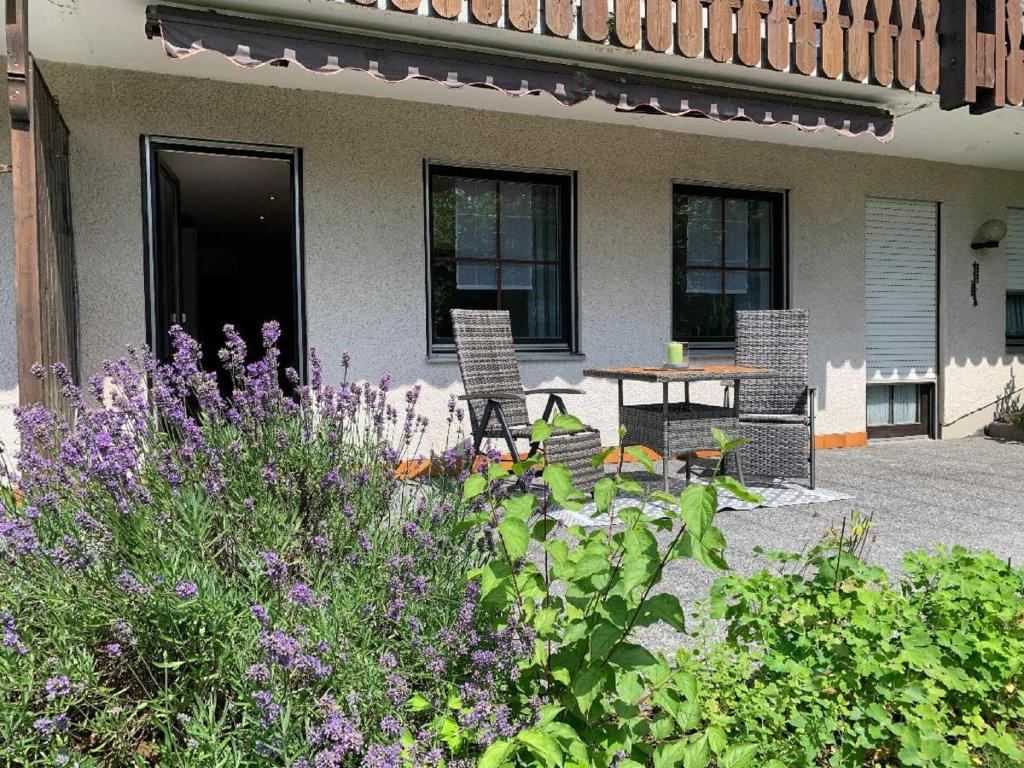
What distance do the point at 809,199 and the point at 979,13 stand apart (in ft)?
6.47

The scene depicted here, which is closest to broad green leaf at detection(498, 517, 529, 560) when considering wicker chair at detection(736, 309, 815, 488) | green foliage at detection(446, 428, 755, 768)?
green foliage at detection(446, 428, 755, 768)

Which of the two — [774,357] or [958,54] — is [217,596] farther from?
[958,54]

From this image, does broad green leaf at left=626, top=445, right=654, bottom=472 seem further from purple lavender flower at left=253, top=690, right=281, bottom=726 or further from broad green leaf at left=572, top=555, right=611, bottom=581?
purple lavender flower at left=253, top=690, right=281, bottom=726

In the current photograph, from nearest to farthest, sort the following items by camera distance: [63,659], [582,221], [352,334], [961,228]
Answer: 1. [63,659]
2. [352,334]
3. [582,221]
4. [961,228]

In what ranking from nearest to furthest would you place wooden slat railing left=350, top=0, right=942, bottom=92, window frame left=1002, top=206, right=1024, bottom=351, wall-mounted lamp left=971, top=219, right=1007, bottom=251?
wooden slat railing left=350, top=0, right=942, bottom=92 < wall-mounted lamp left=971, top=219, right=1007, bottom=251 < window frame left=1002, top=206, right=1024, bottom=351

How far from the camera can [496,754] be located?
1.18m

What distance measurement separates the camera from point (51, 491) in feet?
5.61

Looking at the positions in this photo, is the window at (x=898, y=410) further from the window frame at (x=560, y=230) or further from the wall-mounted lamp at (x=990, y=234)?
the window frame at (x=560, y=230)

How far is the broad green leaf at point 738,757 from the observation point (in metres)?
1.33

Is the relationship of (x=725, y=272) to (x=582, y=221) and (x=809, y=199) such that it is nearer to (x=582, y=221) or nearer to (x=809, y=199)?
(x=809, y=199)

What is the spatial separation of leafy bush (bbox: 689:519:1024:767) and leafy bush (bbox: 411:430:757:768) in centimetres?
22

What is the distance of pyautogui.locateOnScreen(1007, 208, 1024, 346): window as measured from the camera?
8.48 metres

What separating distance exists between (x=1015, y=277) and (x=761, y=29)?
→ 5.37 meters

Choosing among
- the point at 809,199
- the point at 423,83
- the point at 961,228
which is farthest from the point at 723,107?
the point at 961,228
